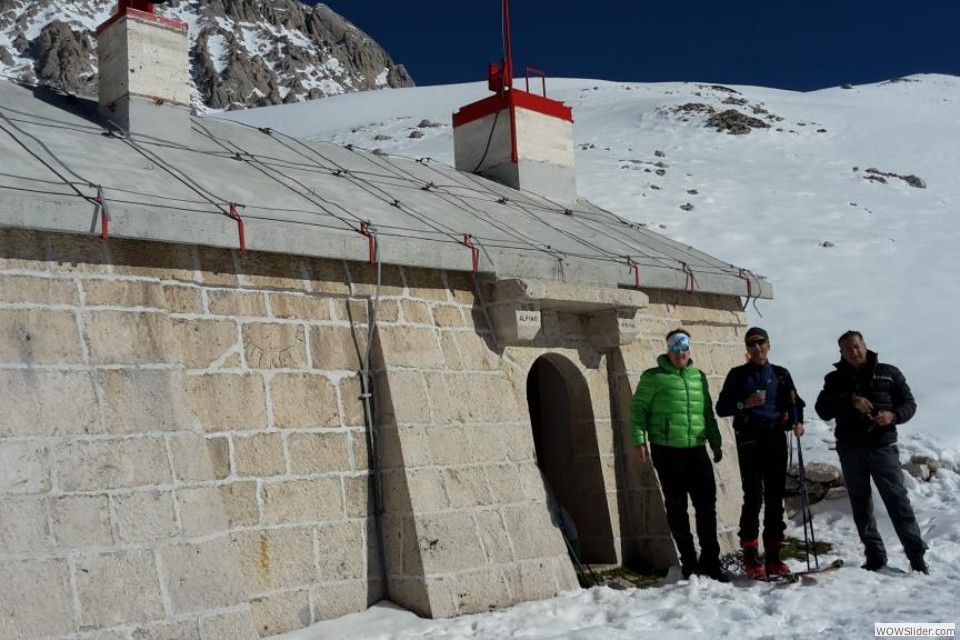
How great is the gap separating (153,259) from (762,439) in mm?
4219

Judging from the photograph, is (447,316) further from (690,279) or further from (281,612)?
(690,279)

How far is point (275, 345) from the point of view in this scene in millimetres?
6039

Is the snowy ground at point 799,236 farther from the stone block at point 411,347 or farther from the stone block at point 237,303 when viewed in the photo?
the stone block at point 237,303

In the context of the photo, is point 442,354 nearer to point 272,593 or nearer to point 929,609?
point 272,593

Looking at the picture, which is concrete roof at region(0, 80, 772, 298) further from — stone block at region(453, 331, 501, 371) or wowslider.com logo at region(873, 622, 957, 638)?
wowslider.com logo at region(873, 622, 957, 638)

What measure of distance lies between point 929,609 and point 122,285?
15.6 feet

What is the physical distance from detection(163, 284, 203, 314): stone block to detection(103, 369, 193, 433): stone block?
17.1 inches

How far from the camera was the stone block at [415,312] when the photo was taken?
6.71m

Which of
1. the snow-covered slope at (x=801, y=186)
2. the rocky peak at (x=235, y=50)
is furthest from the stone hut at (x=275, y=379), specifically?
the rocky peak at (x=235, y=50)

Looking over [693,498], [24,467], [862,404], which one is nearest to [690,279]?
[693,498]

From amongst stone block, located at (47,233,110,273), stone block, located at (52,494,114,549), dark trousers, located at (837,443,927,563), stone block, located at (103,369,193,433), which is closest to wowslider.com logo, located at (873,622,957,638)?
dark trousers, located at (837,443,927,563)

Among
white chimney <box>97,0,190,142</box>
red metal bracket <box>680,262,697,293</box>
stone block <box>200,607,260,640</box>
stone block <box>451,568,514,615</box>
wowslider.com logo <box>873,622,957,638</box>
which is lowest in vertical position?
wowslider.com logo <box>873,622,957,638</box>

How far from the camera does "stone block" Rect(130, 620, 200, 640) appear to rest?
478 centimetres

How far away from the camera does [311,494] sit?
5.96 m
